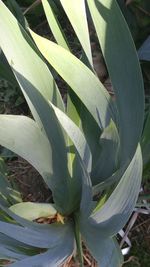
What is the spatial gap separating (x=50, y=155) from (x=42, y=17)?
665 mm

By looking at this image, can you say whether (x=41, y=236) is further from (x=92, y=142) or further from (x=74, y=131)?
(x=74, y=131)

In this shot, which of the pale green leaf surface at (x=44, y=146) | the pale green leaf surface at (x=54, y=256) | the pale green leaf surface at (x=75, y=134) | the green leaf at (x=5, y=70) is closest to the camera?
the pale green leaf surface at (x=75, y=134)

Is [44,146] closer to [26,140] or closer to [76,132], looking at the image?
[26,140]

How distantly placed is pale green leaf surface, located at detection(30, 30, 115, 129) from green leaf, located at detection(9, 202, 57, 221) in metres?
0.20

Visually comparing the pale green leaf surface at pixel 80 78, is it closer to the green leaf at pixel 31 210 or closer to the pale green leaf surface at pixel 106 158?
the pale green leaf surface at pixel 106 158

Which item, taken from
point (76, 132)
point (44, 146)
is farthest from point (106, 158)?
point (76, 132)

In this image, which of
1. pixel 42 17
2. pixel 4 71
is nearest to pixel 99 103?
pixel 4 71

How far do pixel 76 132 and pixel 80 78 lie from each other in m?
0.11

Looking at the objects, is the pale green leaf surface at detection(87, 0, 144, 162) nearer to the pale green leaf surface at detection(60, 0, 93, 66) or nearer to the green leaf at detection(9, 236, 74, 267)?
the pale green leaf surface at detection(60, 0, 93, 66)

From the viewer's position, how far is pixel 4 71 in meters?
1.08

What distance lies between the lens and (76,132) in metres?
0.68

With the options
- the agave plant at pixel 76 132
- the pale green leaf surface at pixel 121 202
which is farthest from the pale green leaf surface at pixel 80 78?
the pale green leaf surface at pixel 121 202

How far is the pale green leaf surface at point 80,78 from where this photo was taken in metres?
0.71

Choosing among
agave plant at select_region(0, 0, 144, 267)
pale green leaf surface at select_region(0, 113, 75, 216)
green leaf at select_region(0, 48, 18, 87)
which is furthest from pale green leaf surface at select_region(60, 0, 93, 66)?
green leaf at select_region(0, 48, 18, 87)
